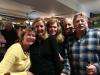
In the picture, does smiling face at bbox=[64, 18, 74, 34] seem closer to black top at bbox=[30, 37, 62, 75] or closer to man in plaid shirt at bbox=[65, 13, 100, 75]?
man in plaid shirt at bbox=[65, 13, 100, 75]

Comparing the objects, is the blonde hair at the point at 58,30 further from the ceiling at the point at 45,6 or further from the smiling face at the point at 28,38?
the ceiling at the point at 45,6

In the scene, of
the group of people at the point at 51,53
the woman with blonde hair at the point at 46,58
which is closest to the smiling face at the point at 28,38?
the group of people at the point at 51,53

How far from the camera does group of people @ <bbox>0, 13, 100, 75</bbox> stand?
6.98 feet

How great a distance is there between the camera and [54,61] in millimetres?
2273

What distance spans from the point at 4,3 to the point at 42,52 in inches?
243

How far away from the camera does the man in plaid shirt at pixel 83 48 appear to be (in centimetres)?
226

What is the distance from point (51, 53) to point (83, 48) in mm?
356

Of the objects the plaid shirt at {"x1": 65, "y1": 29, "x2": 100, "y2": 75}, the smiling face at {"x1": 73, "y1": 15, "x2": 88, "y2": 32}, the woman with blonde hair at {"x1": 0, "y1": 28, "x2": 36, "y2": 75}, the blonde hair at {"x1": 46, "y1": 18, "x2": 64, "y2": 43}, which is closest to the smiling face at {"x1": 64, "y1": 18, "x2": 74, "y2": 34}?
the blonde hair at {"x1": 46, "y1": 18, "x2": 64, "y2": 43}

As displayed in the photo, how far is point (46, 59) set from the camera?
87.9 inches

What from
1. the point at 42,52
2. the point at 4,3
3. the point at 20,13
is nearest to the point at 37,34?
the point at 42,52

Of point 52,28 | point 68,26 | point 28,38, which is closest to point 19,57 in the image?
point 28,38

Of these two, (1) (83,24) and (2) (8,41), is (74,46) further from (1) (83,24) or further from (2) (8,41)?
(2) (8,41)

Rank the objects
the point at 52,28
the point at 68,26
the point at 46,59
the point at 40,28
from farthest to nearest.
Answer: the point at 68,26 < the point at 52,28 < the point at 40,28 < the point at 46,59

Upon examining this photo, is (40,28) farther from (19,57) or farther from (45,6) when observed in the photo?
(45,6)
